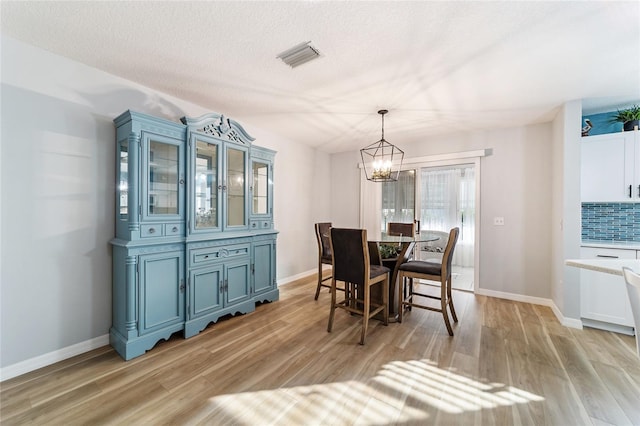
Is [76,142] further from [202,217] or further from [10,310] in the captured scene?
[10,310]

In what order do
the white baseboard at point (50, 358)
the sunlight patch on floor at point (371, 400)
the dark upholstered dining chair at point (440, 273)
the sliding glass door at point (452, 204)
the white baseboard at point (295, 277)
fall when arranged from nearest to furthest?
the sunlight patch on floor at point (371, 400), the white baseboard at point (50, 358), the dark upholstered dining chair at point (440, 273), the white baseboard at point (295, 277), the sliding glass door at point (452, 204)

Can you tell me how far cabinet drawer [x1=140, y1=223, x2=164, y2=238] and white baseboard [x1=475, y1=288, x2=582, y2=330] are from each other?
4306 millimetres

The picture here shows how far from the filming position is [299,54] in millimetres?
2094

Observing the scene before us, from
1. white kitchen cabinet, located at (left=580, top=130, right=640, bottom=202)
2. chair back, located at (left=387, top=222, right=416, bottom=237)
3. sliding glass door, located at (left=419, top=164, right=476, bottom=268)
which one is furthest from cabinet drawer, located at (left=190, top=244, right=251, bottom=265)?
white kitchen cabinet, located at (left=580, top=130, right=640, bottom=202)

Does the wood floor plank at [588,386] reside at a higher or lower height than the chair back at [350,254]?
lower

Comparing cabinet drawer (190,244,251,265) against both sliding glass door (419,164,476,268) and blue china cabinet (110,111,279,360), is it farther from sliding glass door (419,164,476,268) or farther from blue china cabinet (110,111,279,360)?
sliding glass door (419,164,476,268)

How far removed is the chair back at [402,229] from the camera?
3829mm

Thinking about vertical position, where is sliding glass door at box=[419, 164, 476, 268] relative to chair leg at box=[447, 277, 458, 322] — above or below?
above

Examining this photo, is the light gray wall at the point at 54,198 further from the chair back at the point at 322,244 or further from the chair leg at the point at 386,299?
the chair leg at the point at 386,299

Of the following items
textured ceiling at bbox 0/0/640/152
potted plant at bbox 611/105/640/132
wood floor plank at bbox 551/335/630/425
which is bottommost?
wood floor plank at bbox 551/335/630/425

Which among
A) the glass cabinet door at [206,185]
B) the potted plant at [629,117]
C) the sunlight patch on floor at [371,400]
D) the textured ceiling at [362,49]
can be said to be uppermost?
the textured ceiling at [362,49]

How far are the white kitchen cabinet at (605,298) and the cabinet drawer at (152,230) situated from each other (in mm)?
4423

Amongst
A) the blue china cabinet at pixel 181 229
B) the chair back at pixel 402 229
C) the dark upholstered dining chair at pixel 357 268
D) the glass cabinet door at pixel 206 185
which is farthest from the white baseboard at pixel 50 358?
the chair back at pixel 402 229

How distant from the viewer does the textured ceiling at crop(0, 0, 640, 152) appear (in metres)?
1.64
